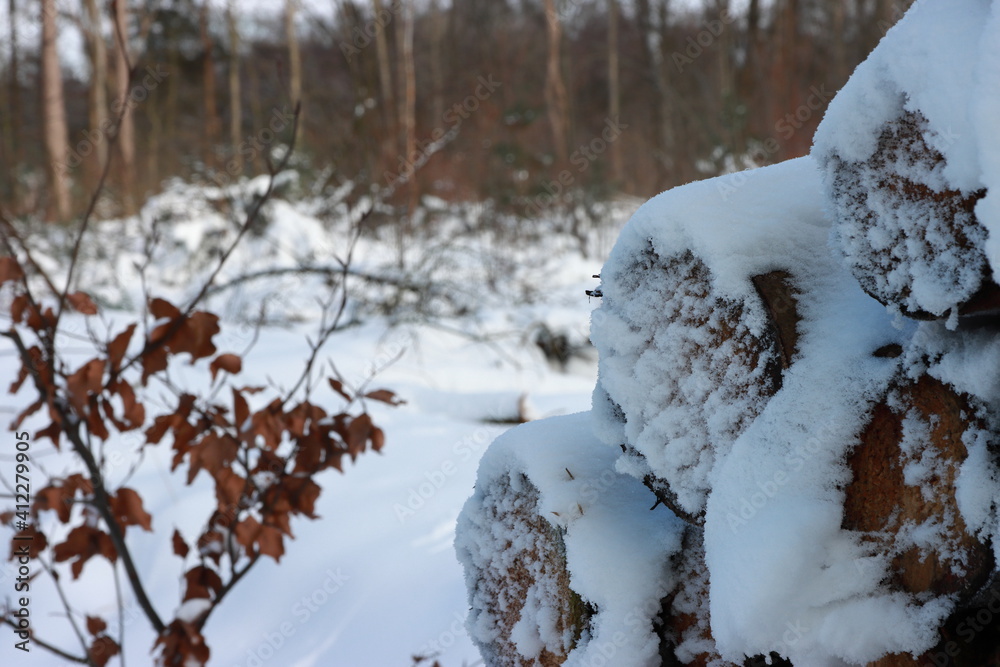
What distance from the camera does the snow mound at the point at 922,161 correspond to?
50 cm

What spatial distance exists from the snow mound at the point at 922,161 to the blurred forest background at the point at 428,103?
1.32 meters

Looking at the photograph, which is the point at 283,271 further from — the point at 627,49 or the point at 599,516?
the point at 627,49

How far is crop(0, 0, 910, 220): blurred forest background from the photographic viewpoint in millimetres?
6973

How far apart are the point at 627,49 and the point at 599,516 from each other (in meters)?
22.1

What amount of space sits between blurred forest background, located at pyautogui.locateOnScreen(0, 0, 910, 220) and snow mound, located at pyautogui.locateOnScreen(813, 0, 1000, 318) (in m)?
1.32

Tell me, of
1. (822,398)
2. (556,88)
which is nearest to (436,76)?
(556,88)

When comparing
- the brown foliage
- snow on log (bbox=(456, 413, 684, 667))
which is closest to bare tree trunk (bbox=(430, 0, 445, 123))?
the brown foliage

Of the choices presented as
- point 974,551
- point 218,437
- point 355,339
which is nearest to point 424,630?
point 218,437

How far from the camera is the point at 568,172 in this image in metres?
8.98

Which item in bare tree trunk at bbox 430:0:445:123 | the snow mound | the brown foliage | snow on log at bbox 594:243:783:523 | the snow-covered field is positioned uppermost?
bare tree trunk at bbox 430:0:445:123

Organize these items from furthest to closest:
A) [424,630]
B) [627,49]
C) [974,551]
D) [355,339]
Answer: [627,49], [355,339], [424,630], [974,551]

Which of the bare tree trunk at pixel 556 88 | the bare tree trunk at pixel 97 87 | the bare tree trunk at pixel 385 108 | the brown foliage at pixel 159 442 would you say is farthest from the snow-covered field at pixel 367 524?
the bare tree trunk at pixel 97 87

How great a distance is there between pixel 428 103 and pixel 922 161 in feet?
45.1

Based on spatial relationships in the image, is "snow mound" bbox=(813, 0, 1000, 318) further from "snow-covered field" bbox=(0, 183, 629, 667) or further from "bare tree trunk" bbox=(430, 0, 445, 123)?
"bare tree trunk" bbox=(430, 0, 445, 123)
